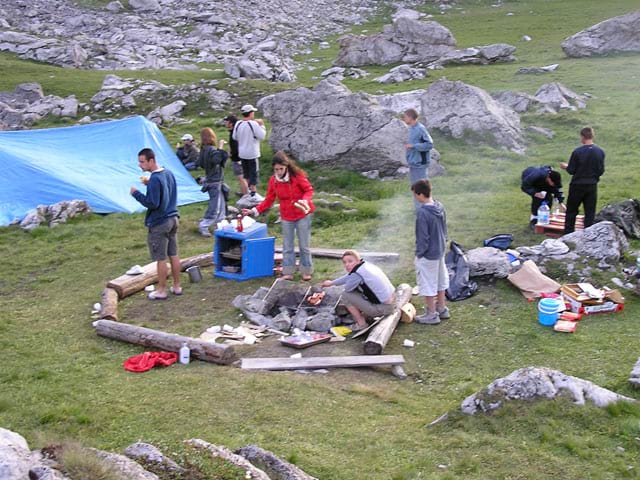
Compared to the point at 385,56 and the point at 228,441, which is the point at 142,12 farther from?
the point at 228,441

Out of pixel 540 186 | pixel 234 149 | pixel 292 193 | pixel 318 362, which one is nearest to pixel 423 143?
pixel 540 186

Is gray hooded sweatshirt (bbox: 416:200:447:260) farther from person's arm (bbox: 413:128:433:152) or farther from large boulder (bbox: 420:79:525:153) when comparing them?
large boulder (bbox: 420:79:525:153)

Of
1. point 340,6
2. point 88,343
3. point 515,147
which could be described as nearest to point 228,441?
point 88,343

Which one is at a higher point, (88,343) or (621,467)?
(621,467)

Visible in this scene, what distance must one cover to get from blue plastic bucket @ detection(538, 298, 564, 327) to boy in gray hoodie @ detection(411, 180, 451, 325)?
4.85ft

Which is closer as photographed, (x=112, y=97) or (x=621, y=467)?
(x=621, y=467)

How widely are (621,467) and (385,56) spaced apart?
3715 cm

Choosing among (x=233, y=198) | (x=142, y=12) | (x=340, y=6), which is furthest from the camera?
(x=340, y=6)

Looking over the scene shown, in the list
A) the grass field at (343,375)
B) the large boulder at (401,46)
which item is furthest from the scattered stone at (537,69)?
the grass field at (343,375)

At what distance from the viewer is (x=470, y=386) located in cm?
994

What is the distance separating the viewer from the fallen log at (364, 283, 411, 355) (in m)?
10.9

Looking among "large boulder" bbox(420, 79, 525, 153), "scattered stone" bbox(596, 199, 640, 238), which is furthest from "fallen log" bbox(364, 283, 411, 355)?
"large boulder" bbox(420, 79, 525, 153)

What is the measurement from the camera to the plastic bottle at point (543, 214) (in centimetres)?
1568

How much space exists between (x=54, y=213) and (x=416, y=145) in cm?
907
